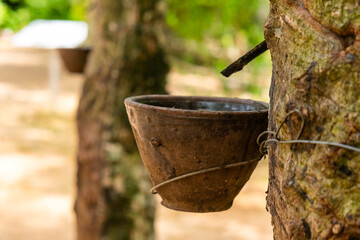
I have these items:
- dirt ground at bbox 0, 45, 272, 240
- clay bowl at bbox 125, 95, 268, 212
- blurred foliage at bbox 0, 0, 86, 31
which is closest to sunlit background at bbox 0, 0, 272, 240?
dirt ground at bbox 0, 45, 272, 240

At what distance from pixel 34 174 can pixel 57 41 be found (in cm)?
332

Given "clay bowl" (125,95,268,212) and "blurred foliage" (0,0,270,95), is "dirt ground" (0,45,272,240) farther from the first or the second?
"clay bowl" (125,95,268,212)

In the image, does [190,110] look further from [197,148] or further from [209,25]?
[209,25]

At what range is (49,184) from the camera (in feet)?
22.7

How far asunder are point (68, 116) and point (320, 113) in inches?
373

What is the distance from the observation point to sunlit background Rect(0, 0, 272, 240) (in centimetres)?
600

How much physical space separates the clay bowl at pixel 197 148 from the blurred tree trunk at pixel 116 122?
250 centimetres

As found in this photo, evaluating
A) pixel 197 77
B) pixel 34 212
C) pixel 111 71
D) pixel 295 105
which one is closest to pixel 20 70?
pixel 197 77

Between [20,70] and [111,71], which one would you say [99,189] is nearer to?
[111,71]

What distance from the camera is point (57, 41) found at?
9.67 metres

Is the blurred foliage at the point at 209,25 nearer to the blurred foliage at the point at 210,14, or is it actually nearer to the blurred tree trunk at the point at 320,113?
the blurred foliage at the point at 210,14

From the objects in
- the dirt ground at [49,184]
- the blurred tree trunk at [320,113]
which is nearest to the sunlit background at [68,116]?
the dirt ground at [49,184]

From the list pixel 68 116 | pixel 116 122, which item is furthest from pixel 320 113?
pixel 68 116

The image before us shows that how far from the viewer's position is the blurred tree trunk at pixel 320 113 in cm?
115
